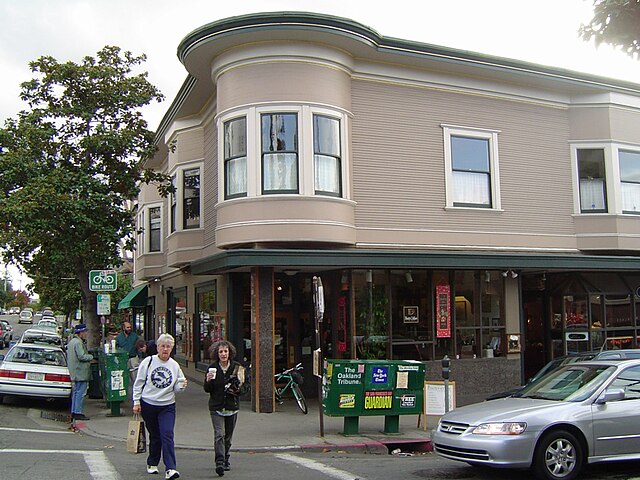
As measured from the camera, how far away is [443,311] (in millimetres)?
16859

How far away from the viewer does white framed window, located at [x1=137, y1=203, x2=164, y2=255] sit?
2718 centimetres

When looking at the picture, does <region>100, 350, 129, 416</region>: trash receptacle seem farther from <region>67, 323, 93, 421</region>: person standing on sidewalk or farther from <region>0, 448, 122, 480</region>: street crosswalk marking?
<region>0, 448, 122, 480</region>: street crosswalk marking

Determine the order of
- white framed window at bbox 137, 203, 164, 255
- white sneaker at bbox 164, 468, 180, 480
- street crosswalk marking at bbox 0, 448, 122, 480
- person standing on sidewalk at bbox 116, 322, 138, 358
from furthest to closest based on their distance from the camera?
white framed window at bbox 137, 203, 164, 255
person standing on sidewalk at bbox 116, 322, 138, 358
street crosswalk marking at bbox 0, 448, 122, 480
white sneaker at bbox 164, 468, 180, 480

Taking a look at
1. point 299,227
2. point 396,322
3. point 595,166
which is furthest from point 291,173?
point 595,166

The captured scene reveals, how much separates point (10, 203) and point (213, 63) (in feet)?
18.5

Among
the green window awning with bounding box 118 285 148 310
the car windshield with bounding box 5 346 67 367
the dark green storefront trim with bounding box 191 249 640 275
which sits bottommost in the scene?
the car windshield with bounding box 5 346 67 367

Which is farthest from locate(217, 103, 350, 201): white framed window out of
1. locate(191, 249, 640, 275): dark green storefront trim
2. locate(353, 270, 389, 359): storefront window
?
locate(353, 270, 389, 359): storefront window

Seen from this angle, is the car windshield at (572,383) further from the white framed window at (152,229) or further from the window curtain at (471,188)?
the white framed window at (152,229)

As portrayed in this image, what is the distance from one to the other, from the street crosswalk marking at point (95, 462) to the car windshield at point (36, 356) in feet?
19.5

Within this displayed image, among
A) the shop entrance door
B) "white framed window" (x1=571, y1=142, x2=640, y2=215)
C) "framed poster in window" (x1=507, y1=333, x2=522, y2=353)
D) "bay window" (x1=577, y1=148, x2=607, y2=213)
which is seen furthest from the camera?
the shop entrance door

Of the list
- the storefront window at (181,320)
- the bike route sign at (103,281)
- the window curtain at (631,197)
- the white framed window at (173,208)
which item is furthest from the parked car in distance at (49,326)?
the window curtain at (631,197)

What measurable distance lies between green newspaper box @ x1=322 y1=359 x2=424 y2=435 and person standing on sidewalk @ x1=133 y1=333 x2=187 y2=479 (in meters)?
4.04

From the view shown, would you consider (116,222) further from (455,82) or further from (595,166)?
(595,166)

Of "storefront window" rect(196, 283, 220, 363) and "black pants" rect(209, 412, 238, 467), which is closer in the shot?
"black pants" rect(209, 412, 238, 467)
